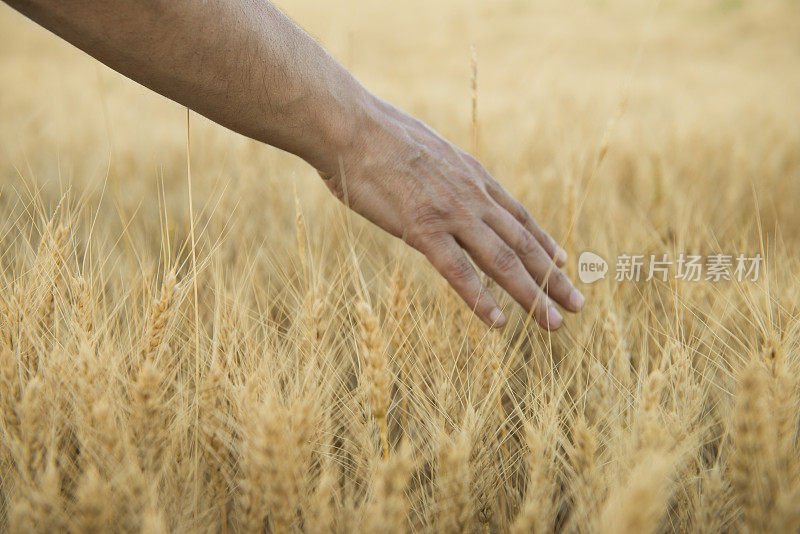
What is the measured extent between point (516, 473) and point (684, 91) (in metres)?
4.23

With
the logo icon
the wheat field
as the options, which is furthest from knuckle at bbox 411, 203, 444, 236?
the logo icon

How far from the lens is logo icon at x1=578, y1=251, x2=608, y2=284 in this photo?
3.82 feet

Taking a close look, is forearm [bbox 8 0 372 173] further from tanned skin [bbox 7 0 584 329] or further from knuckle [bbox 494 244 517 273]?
knuckle [bbox 494 244 517 273]

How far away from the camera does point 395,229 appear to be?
960 mm

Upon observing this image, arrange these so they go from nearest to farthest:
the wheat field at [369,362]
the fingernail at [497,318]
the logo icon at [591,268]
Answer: the wheat field at [369,362] → the fingernail at [497,318] → the logo icon at [591,268]

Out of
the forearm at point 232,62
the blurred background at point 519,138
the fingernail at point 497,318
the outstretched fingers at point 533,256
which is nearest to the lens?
the forearm at point 232,62

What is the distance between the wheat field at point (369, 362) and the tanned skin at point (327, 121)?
0.30 ft

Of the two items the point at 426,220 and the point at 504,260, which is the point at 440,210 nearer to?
the point at 426,220

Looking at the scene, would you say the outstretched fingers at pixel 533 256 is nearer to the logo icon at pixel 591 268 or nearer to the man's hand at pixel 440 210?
the man's hand at pixel 440 210

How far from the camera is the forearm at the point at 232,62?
2.23 ft

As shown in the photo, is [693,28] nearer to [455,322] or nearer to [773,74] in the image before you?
[773,74]

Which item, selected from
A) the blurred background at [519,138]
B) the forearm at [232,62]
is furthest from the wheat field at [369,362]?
the forearm at [232,62]

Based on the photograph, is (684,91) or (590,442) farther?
(684,91)

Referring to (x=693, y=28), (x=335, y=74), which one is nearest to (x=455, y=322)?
(x=335, y=74)
